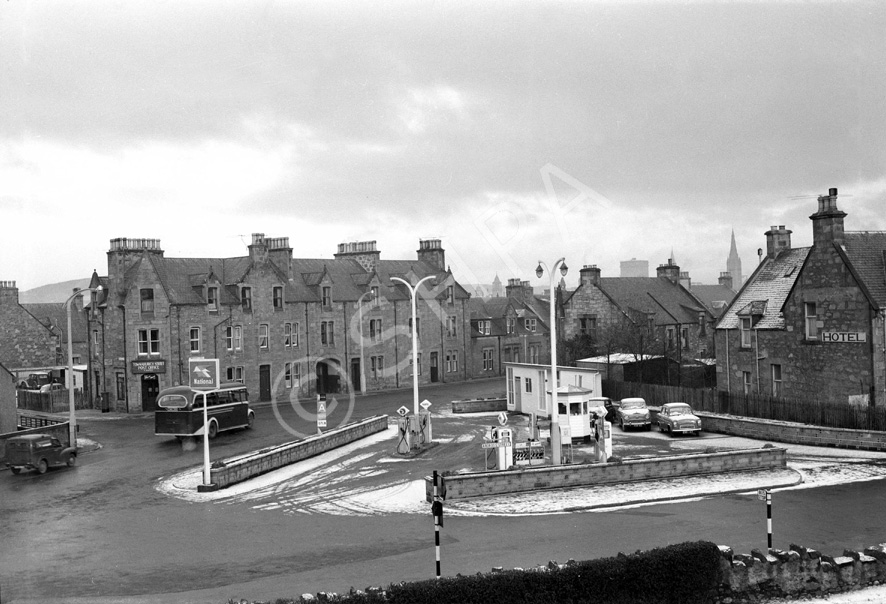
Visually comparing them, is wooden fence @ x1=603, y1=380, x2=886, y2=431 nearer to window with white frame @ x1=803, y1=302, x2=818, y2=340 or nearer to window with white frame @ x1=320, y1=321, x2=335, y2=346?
window with white frame @ x1=803, y1=302, x2=818, y2=340

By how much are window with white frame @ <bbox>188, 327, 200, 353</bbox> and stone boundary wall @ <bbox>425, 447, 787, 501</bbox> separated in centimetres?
3643

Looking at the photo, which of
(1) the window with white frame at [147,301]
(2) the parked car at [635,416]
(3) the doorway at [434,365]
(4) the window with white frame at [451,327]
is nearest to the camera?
(2) the parked car at [635,416]

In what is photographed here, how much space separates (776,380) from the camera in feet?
137

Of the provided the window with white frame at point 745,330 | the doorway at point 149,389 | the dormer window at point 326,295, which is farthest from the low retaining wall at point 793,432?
the doorway at point 149,389

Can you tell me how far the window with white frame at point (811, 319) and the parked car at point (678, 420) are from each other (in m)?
7.00

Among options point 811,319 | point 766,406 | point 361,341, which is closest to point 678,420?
point 766,406

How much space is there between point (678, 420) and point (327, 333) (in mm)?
34745

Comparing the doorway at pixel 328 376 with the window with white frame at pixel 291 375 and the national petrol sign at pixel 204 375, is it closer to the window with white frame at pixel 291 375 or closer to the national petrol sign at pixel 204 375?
the window with white frame at pixel 291 375

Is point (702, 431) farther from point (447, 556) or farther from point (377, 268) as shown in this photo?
point (377, 268)

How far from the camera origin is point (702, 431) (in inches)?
1548

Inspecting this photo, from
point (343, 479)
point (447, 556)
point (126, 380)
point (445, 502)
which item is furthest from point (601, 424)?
point (126, 380)

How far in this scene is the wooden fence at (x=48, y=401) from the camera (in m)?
57.3

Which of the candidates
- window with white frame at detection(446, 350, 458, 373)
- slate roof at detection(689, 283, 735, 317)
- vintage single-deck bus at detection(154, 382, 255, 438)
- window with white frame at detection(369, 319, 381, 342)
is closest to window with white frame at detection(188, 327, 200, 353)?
window with white frame at detection(369, 319, 381, 342)

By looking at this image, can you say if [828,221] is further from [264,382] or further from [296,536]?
[264,382]
